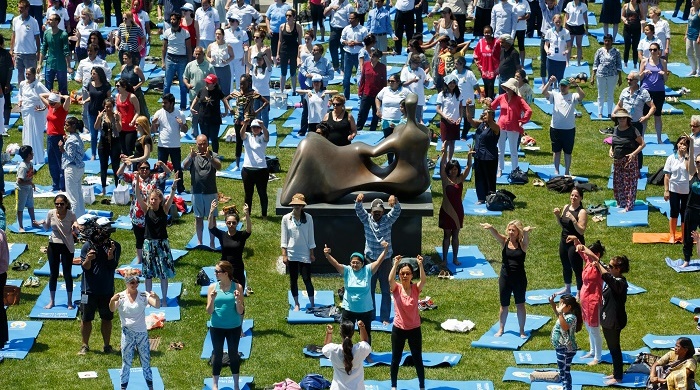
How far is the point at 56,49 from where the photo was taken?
3131cm

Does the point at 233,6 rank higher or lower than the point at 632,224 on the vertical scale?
higher

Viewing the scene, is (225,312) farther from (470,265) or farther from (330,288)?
(470,265)

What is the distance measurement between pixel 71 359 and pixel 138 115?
7423 millimetres

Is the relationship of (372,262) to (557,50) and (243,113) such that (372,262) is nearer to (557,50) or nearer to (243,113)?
(243,113)

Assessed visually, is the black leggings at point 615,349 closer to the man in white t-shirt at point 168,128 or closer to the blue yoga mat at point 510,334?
the blue yoga mat at point 510,334

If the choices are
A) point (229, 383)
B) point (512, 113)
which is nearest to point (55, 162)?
point (512, 113)

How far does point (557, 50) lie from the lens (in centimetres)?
3250

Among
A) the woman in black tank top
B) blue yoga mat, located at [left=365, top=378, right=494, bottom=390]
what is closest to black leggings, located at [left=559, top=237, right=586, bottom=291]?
the woman in black tank top

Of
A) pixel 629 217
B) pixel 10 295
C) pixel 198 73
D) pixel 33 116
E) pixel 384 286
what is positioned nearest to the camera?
pixel 384 286

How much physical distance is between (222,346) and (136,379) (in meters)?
1.53

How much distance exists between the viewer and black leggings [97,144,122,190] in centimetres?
2695

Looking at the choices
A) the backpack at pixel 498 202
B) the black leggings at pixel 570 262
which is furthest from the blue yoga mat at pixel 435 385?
the backpack at pixel 498 202

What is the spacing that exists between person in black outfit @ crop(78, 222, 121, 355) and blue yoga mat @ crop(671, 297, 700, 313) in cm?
838

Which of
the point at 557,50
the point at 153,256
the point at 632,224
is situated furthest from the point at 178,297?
the point at 557,50
